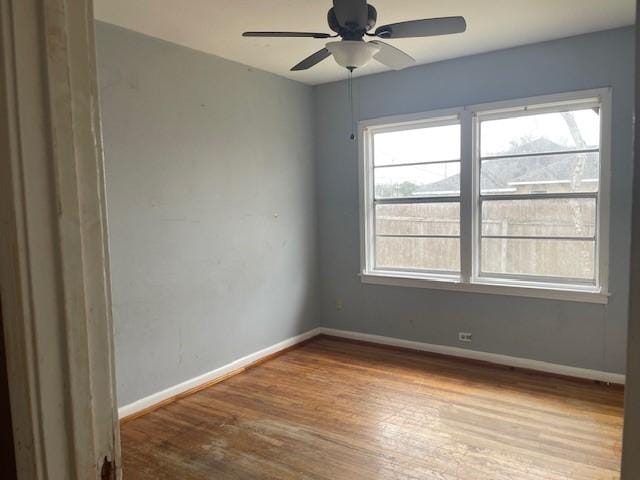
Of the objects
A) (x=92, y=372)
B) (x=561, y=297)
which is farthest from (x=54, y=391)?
(x=561, y=297)

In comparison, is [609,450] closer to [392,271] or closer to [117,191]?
[392,271]

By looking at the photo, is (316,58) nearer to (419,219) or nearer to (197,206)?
(197,206)

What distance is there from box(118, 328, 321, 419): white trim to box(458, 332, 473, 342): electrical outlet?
5.22 feet

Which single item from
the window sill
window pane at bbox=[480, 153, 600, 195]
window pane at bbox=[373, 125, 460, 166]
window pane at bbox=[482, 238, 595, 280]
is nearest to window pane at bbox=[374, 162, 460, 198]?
window pane at bbox=[373, 125, 460, 166]

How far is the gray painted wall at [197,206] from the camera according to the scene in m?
3.20

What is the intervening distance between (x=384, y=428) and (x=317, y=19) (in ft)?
9.09

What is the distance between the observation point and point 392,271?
4684 mm

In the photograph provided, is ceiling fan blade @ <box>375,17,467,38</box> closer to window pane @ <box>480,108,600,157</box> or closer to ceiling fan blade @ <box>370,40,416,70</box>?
ceiling fan blade @ <box>370,40,416,70</box>

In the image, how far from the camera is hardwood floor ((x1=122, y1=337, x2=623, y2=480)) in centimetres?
252

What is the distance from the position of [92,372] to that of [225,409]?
2.86 m

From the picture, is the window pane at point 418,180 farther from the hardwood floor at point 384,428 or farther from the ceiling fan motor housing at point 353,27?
the ceiling fan motor housing at point 353,27

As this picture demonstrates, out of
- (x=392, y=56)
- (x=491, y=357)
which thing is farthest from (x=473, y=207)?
(x=392, y=56)

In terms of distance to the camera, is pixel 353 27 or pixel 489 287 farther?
pixel 489 287

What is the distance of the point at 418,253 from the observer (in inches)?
178
